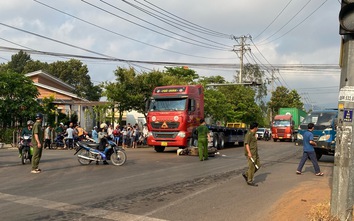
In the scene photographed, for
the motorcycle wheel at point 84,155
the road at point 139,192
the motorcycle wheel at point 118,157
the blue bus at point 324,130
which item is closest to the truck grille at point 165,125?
the motorcycle wheel at point 118,157

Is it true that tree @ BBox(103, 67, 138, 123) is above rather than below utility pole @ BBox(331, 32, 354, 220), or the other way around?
above

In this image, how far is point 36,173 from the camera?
1173cm

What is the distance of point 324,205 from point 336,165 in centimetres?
93

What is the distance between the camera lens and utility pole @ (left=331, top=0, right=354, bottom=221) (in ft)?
18.3

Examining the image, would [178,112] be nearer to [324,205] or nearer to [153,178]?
[153,178]

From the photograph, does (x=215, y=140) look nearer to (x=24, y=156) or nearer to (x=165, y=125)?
(x=165, y=125)

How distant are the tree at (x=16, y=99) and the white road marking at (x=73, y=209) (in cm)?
1769

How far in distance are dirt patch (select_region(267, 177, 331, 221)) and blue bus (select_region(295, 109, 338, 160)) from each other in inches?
218

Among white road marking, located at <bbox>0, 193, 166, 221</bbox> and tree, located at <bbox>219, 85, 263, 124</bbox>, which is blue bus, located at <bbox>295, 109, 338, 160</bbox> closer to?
white road marking, located at <bbox>0, 193, 166, 221</bbox>

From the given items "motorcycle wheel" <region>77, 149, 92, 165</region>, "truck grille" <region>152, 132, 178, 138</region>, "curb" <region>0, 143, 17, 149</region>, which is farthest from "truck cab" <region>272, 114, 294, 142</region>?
"motorcycle wheel" <region>77, 149, 92, 165</region>

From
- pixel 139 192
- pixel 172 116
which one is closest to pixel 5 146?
pixel 172 116

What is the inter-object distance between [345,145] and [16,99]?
23.3m

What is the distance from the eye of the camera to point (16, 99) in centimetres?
2472

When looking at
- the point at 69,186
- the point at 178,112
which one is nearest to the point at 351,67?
the point at 69,186
